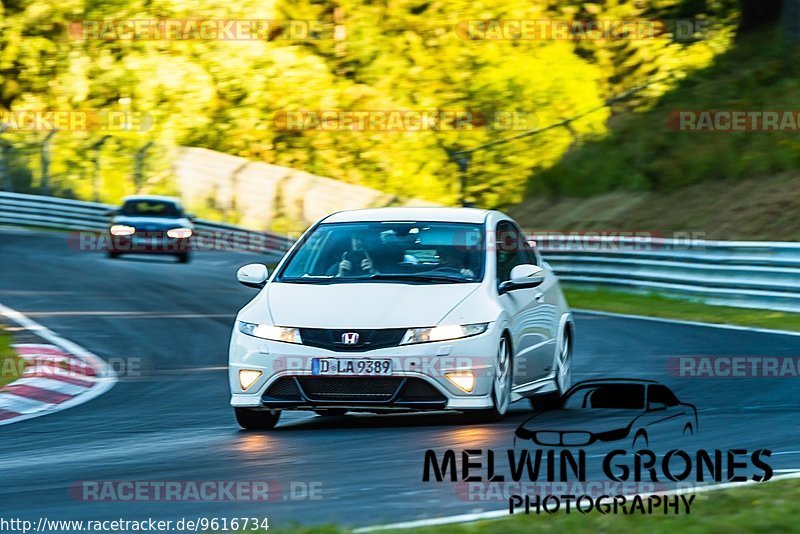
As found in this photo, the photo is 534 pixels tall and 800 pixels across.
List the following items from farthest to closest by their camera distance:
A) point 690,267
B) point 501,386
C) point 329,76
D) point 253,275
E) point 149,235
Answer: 1. point 329,76
2. point 149,235
3. point 690,267
4. point 253,275
5. point 501,386

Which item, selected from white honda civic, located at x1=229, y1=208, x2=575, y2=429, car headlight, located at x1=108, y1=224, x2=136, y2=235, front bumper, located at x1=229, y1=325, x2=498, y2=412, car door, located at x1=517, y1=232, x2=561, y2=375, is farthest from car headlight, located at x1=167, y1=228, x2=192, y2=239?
front bumper, located at x1=229, y1=325, x2=498, y2=412

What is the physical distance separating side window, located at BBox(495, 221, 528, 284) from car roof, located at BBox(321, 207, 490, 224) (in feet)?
0.60

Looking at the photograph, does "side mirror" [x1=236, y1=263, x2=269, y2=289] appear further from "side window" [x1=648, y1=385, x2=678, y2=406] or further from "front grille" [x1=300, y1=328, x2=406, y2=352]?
"side window" [x1=648, y1=385, x2=678, y2=406]

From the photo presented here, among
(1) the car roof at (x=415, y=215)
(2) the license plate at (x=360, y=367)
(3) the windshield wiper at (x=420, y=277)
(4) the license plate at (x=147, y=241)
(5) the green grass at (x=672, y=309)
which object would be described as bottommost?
(5) the green grass at (x=672, y=309)

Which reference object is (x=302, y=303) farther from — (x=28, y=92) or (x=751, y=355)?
(x=28, y=92)

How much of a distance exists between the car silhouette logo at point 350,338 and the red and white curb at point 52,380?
2.78 m

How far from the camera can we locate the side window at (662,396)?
1079cm

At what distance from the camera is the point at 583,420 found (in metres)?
10.1

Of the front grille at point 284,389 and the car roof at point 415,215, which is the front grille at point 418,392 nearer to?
the front grille at point 284,389

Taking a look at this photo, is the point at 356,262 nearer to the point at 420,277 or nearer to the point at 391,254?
the point at 391,254

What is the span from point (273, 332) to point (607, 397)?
2692 mm

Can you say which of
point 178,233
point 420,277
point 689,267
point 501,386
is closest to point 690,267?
point 689,267

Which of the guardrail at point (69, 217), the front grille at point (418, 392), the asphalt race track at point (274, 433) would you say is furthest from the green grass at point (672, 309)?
the guardrail at point (69, 217)

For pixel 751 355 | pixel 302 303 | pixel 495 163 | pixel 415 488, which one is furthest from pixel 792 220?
pixel 415 488
